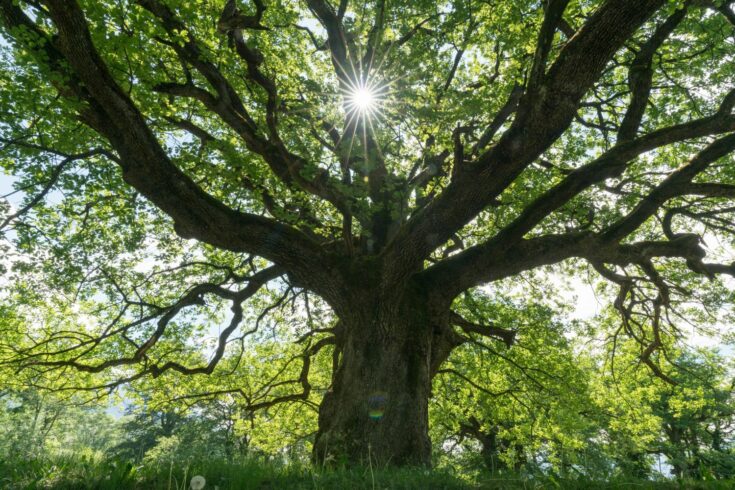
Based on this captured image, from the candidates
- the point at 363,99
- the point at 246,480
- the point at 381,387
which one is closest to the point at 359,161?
the point at 363,99

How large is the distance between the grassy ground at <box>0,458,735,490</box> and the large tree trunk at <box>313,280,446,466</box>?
213cm

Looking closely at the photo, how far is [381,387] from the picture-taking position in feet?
20.2

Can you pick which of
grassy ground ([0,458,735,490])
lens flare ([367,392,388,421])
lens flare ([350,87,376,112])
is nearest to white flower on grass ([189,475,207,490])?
grassy ground ([0,458,735,490])

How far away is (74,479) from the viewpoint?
301cm

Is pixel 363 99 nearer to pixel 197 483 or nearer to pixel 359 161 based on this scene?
pixel 359 161

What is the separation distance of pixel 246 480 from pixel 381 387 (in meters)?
3.31

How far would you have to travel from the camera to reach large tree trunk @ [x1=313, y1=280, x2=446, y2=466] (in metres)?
5.73

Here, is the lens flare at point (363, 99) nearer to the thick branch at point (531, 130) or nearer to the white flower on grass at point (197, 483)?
the thick branch at point (531, 130)

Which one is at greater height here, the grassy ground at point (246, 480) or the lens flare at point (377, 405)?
the lens flare at point (377, 405)

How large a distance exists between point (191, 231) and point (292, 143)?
369 cm

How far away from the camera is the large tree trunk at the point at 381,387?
5.73 metres

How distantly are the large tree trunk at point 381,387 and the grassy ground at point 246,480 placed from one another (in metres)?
2.13

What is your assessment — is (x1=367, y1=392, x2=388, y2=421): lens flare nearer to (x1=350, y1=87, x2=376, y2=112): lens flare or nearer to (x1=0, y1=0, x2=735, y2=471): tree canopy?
(x1=0, y1=0, x2=735, y2=471): tree canopy

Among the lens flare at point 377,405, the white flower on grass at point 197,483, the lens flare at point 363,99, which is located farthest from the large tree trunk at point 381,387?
the lens flare at point 363,99
